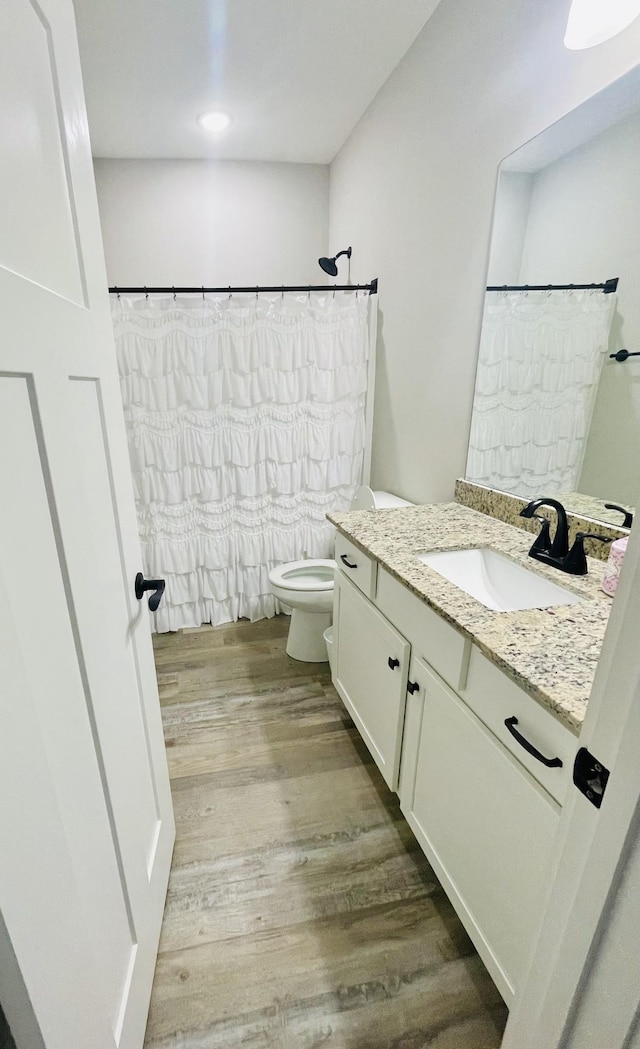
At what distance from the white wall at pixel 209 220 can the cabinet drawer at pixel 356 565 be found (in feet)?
7.29

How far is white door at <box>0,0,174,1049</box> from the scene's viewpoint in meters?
0.48

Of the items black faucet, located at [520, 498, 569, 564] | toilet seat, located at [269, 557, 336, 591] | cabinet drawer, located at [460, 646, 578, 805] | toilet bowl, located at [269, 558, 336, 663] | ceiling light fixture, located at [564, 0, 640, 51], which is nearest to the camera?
cabinet drawer, located at [460, 646, 578, 805]

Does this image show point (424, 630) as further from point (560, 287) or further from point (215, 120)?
point (215, 120)

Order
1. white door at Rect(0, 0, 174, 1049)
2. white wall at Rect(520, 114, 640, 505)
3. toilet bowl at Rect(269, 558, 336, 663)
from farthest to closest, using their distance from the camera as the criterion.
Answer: toilet bowl at Rect(269, 558, 336, 663)
white wall at Rect(520, 114, 640, 505)
white door at Rect(0, 0, 174, 1049)

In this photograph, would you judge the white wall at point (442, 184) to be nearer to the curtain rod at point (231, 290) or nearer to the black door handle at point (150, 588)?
the curtain rod at point (231, 290)

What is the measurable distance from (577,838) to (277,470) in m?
2.08

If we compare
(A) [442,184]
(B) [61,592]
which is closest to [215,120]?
(A) [442,184]

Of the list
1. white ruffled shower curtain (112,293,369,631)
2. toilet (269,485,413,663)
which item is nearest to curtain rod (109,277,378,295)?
white ruffled shower curtain (112,293,369,631)

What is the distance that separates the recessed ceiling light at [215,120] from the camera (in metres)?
2.19

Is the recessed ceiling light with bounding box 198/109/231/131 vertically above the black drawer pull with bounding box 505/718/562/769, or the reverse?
the recessed ceiling light with bounding box 198/109/231/131

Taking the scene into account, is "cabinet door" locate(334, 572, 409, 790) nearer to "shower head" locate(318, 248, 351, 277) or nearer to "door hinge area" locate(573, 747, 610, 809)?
"door hinge area" locate(573, 747, 610, 809)

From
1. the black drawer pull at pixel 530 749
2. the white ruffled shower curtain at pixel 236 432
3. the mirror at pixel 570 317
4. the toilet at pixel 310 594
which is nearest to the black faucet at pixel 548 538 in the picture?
the mirror at pixel 570 317

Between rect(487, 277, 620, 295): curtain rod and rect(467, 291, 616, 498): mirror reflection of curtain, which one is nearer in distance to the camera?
rect(487, 277, 620, 295): curtain rod

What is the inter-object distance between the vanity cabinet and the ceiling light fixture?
4.48 feet
